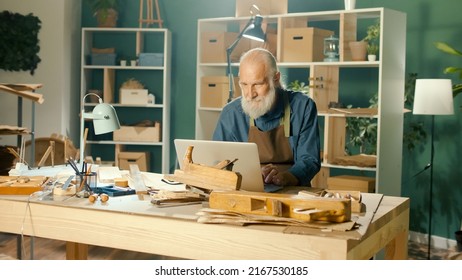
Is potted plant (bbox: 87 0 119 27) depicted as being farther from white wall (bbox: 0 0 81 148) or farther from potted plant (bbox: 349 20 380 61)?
potted plant (bbox: 349 20 380 61)

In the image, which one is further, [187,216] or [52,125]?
[52,125]

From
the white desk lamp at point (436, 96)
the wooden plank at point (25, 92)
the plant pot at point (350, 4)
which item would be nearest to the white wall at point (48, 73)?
the wooden plank at point (25, 92)

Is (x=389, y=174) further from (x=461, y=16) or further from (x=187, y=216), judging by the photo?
(x=187, y=216)

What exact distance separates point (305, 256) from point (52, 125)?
5.35 metres

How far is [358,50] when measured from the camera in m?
5.55

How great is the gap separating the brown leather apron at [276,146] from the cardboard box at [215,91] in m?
2.59

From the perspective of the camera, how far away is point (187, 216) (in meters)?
2.34

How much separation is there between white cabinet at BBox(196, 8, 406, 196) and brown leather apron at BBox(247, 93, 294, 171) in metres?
1.90

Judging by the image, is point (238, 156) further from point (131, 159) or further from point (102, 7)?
point (102, 7)

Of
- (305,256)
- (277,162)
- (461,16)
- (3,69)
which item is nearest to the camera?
(305,256)

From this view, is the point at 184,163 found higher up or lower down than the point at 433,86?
lower down

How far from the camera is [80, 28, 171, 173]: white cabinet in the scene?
697 centimetres

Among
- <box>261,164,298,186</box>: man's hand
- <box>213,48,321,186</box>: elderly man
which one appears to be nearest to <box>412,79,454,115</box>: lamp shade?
<box>213,48,321,186</box>: elderly man
